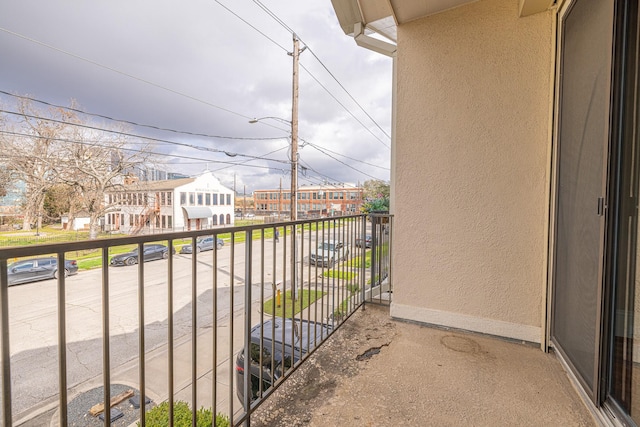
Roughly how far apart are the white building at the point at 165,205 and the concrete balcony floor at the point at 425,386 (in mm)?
13267

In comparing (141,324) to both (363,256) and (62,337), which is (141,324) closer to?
(62,337)

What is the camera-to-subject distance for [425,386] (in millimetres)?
1549

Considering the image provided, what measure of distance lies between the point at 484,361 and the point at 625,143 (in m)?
1.43

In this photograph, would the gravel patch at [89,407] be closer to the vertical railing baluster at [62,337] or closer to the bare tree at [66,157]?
the vertical railing baluster at [62,337]

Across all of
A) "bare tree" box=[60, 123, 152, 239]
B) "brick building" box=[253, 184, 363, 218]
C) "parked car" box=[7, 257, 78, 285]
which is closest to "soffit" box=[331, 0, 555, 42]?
"parked car" box=[7, 257, 78, 285]

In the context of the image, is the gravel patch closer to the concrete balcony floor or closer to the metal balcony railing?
the metal balcony railing

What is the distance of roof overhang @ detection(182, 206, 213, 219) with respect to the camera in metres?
17.9

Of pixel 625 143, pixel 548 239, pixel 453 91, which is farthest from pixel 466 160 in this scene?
pixel 625 143

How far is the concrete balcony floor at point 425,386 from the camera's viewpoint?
1318mm

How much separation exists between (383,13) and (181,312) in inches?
322

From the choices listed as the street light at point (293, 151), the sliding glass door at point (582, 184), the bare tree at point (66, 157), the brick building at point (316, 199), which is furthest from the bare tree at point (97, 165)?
the brick building at point (316, 199)

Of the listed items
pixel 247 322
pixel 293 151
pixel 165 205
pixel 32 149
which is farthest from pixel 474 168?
pixel 165 205

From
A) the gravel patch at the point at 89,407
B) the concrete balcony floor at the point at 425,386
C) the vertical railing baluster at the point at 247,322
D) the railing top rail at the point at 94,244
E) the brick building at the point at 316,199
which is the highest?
the brick building at the point at 316,199

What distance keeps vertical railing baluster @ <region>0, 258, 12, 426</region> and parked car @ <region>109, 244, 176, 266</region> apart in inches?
11.0
